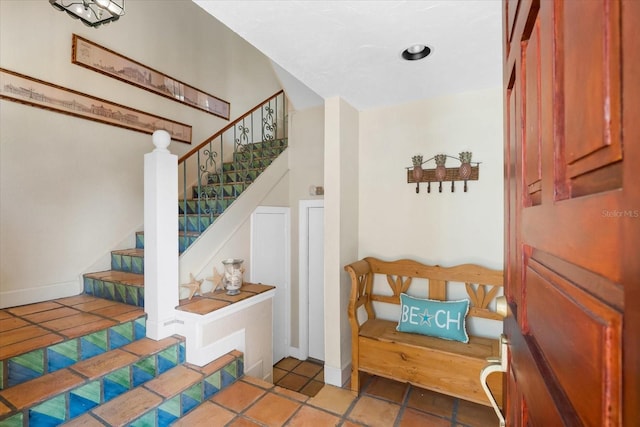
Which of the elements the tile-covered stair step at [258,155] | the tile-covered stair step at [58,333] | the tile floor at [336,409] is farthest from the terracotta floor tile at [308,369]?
the tile-covered stair step at [258,155]

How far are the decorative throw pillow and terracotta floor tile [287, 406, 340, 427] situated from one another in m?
0.87

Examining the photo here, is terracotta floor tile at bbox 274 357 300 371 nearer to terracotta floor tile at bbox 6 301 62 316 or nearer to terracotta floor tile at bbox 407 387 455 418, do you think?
terracotta floor tile at bbox 407 387 455 418

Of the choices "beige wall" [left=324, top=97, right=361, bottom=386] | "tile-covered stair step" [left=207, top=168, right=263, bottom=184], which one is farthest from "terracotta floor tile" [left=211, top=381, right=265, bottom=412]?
"tile-covered stair step" [left=207, top=168, right=263, bottom=184]

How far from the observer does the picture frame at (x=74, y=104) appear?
2350 mm

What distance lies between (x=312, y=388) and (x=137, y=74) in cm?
379

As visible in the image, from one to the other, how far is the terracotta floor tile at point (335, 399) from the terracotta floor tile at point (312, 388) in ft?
1.68

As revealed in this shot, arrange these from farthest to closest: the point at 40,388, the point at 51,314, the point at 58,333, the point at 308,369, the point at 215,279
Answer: the point at 308,369, the point at 215,279, the point at 51,314, the point at 58,333, the point at 40,388

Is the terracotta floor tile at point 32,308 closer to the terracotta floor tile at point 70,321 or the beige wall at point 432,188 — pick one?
Result: the terracotta floor tile at point 70,321

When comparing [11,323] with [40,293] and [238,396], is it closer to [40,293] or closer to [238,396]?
[40,293]

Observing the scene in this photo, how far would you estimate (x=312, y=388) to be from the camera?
300 cm

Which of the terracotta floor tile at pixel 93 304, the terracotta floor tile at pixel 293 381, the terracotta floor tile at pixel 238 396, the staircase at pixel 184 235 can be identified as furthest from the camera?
the terracotta floor tile at pixel 293 381

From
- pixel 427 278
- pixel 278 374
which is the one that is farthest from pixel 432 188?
pixel 278 374

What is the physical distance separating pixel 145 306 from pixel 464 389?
2344 millimetres

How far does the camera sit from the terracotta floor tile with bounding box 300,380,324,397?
292cm
